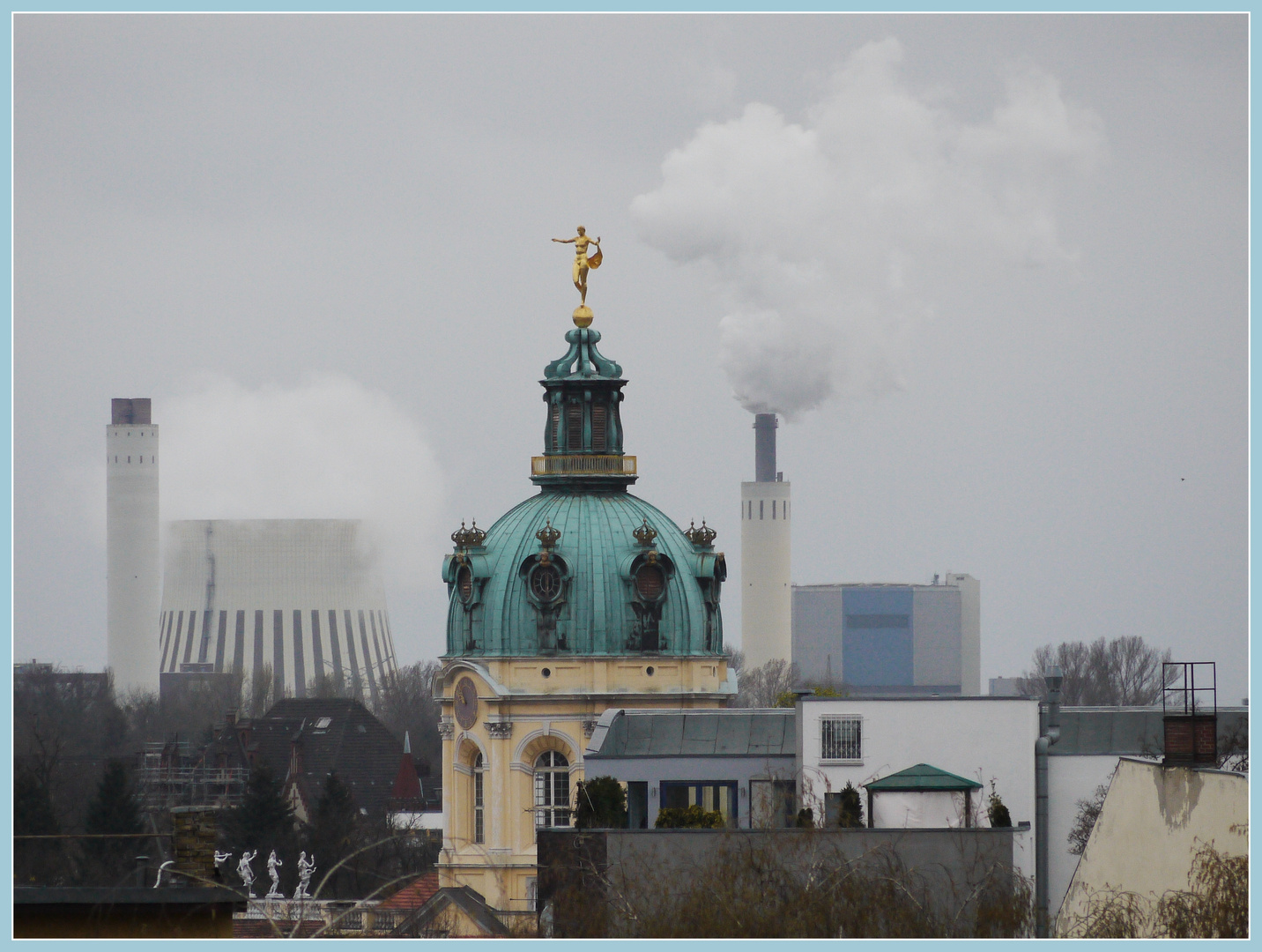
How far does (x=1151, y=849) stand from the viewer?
174ft

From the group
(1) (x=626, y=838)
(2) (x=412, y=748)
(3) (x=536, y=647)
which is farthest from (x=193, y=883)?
(2) (x=412, y=748)

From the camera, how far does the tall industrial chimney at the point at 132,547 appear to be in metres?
192

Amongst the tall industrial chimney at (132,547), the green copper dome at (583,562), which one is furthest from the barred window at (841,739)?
the tall industrial chimney at (132,547)

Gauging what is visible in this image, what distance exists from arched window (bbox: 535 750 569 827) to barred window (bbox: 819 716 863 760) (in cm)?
1497

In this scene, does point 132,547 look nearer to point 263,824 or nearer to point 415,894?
point 263,824

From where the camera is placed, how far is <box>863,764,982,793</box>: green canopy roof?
6581cm

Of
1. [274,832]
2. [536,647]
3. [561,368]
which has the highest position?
[561,368]

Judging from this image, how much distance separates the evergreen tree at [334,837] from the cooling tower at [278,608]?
61.0m

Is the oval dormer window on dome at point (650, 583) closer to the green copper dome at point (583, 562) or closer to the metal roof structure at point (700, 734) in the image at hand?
the green copper dome at point (583, 562)

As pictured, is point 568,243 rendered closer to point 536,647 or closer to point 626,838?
point 536,647

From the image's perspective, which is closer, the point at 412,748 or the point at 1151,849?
the point at 1151,849

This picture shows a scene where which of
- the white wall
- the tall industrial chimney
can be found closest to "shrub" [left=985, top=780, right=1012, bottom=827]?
the white wall

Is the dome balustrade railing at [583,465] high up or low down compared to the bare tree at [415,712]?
up

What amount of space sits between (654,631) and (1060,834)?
21555 mm
